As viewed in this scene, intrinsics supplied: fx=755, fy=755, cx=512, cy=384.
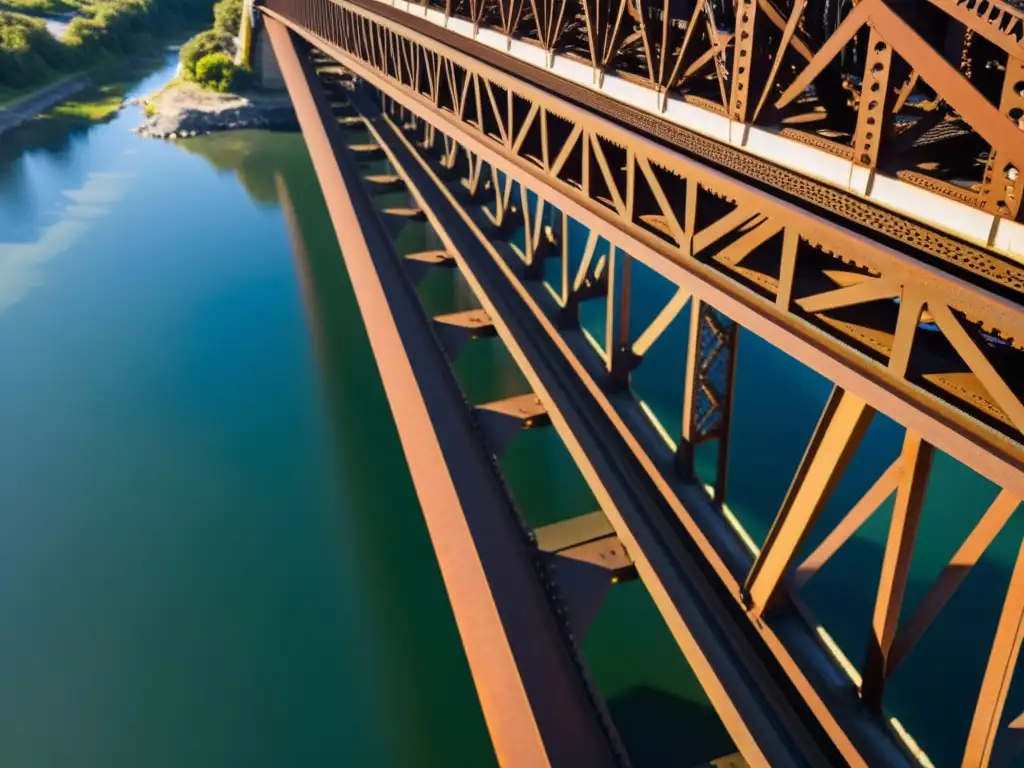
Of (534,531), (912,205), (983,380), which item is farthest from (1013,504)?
(534,531)

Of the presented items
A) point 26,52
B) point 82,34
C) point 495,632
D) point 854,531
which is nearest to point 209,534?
point 495,632

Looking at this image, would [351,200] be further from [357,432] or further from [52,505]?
[52,505]

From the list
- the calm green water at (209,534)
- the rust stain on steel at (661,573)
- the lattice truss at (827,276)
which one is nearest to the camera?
the lattice truss at (827,276)

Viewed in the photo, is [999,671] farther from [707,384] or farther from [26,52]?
[26,52]

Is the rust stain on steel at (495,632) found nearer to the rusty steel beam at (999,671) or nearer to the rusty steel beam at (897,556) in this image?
the rusty steel beam at (897,556)

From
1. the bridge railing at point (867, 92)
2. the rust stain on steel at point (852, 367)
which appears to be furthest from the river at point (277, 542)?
the bridge railing at point (867, 92)

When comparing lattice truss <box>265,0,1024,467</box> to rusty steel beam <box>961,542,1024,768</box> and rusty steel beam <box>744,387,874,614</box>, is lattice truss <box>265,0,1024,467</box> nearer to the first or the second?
rusty steel beam <box>744,387,874,614</box>

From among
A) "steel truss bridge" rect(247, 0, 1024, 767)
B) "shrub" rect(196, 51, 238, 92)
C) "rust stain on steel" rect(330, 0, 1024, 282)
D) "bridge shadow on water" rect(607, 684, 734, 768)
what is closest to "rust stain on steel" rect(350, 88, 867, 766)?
"steel truss bridge" rect(247, 0, 1024, 767)
